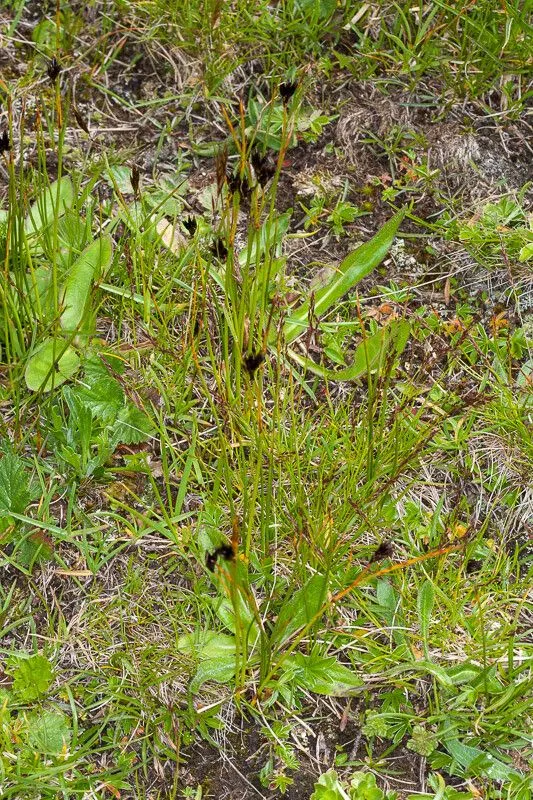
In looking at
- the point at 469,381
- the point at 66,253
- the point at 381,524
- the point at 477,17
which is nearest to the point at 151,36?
the point at 66,253

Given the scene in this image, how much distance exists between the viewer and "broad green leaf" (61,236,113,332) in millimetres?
2326

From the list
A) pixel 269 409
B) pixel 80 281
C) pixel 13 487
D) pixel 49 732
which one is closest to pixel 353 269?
pixel 269 409

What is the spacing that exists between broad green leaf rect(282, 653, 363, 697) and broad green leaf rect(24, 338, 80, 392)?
913 millimetres

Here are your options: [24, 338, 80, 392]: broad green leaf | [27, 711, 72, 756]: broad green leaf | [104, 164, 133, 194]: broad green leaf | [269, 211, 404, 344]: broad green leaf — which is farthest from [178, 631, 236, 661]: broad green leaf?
[104, 164, 133, 194]: broad green leaf

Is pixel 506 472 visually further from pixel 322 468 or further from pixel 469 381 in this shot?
pixel 322 468

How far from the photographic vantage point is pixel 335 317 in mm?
2508

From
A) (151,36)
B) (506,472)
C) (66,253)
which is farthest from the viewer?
(151,36)

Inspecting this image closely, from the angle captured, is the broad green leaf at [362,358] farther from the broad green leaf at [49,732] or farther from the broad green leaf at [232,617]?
the broad green leaf at [49,732]

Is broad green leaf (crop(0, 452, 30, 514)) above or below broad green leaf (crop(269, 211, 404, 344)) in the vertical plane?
above

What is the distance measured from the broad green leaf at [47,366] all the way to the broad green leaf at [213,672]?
793mm

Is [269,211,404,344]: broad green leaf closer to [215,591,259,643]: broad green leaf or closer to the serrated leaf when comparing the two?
the serrated leaf

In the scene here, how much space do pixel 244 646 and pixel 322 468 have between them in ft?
1.44

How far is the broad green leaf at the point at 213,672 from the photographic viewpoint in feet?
6.29

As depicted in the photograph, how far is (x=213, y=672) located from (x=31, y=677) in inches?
16.0
